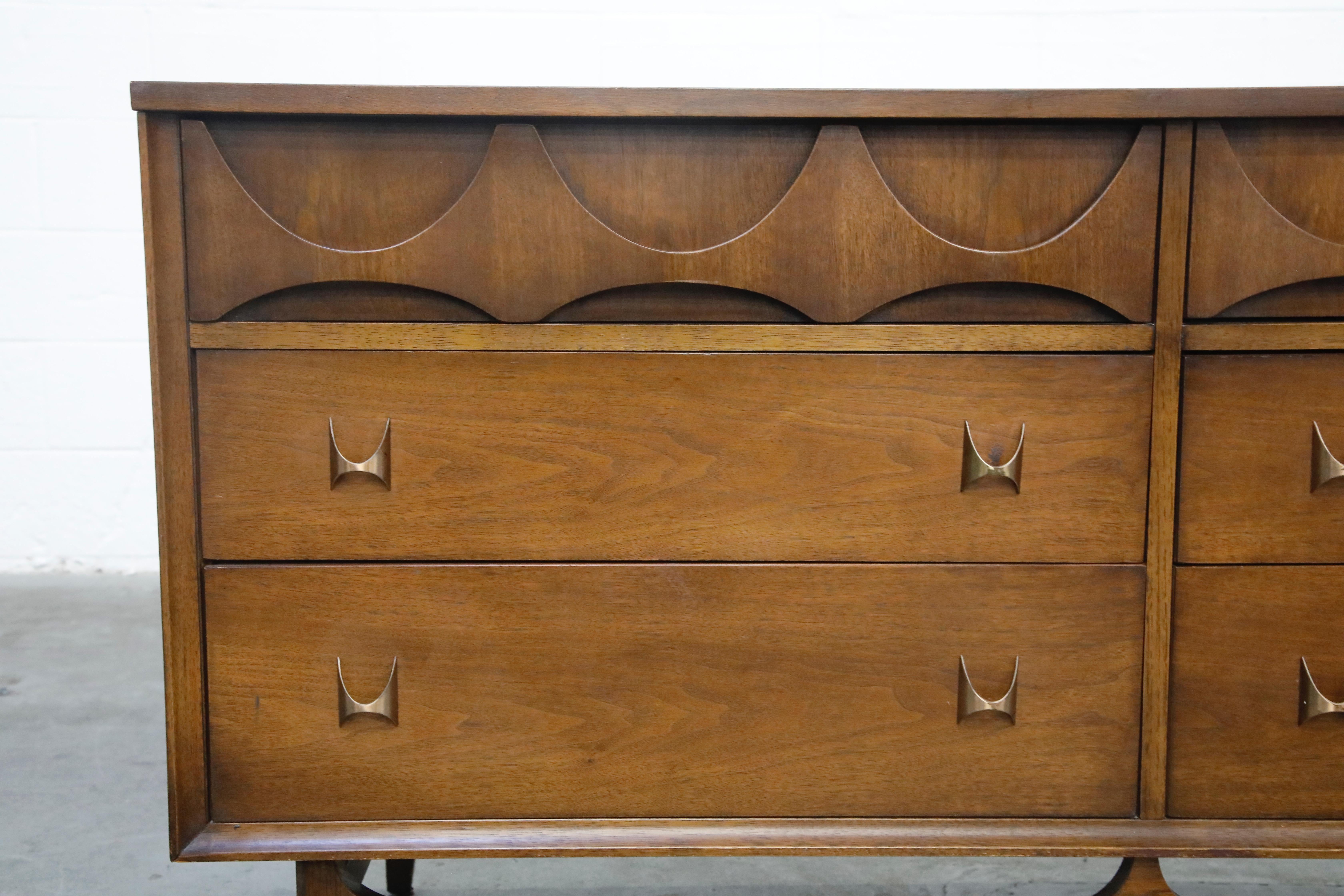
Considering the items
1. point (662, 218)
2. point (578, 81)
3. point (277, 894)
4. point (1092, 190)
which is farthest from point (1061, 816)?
point (578, 81)

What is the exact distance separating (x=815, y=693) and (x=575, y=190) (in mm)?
575

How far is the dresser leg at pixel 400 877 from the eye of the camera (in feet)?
4.51

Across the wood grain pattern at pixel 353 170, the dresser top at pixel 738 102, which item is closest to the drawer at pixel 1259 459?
the dresser top at pixel 738 102

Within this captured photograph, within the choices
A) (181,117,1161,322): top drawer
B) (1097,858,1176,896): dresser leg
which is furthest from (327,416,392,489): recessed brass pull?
(1097,858,1176,896): dresser leg

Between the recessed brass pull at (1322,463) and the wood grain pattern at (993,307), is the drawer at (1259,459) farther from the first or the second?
the wood grain pattern at (993,307)

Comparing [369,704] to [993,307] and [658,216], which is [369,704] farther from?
[993,307]

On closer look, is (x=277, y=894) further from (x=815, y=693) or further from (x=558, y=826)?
(x=815, y=693)

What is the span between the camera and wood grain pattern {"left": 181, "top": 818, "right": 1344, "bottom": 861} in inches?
41.5

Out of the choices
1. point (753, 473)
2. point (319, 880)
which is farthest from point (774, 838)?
point (319, 880)

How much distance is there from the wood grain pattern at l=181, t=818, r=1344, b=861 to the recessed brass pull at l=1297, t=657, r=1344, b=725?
0.39 feet

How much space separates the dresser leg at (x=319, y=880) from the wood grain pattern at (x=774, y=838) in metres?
0.05

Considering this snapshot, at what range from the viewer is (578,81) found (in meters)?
2.32

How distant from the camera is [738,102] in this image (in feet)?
3.19

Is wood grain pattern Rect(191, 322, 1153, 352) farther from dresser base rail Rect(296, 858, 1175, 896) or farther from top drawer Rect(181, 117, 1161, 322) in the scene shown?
dresser base rail Rect(296, 858, 1175, 896)
